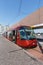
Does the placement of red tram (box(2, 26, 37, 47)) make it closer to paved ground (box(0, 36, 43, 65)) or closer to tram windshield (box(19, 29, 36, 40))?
tram windshield (box(19, 29, 36, 40))

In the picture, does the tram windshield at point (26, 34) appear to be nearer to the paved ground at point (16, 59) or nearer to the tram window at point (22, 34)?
the tram window at point (22, 34)

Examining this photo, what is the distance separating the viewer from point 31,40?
13.6 meters

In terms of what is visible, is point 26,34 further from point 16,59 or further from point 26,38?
point 16,59

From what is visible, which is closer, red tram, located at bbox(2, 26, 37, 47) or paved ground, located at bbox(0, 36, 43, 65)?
paved ground, located at bbox(0, 36, 43, 65)

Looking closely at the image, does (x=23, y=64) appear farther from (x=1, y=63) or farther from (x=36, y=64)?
(x=1, y=63)

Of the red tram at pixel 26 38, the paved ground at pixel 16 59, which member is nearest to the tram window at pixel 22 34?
the red tram at pixel 26 38

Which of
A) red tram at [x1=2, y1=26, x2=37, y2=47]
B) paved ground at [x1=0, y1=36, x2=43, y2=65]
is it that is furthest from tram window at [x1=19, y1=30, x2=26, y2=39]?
paved ground at [x1=0, y1=36, x2=43, y2=65]

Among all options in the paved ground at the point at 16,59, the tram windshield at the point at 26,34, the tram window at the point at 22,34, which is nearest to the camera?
the paved ground at the point at 16,59

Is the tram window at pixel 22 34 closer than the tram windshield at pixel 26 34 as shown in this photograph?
No

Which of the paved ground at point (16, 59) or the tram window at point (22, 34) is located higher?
the tram window at point (22, 34)

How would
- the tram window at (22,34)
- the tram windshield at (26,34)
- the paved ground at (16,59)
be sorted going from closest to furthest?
1. the paved ground at (16,59)
2. the tram windshield at (26,34)
3. the tram window at (22,34)

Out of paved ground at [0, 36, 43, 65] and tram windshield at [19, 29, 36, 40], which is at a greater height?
tram windshield at [19, 29, 36, 40]

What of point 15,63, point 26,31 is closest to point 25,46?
point 26,31

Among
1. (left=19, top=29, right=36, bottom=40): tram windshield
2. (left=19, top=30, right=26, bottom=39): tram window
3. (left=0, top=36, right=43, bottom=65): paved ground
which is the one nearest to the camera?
(left=0, top=36, right=43, bottom=65): paved ground
